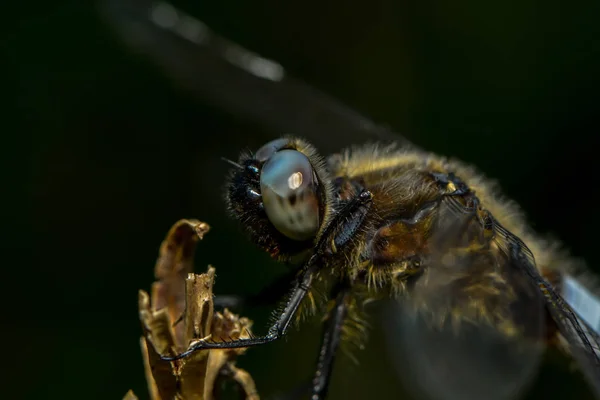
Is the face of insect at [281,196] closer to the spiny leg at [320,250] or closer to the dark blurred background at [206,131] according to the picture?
the spiny leg at [320,250]

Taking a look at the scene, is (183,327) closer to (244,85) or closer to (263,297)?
(263,297)

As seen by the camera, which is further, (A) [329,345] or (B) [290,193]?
(A) [329,345]

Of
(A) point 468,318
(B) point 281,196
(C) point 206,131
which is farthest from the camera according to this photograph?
(C) point 206,131

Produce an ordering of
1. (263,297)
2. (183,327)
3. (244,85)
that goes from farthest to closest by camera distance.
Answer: (244,85) → (263,297) → (183,327)

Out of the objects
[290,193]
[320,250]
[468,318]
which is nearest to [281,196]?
[290,193]

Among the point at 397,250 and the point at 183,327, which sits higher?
the point at 397,250

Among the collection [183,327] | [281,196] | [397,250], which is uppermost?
[397,250]
